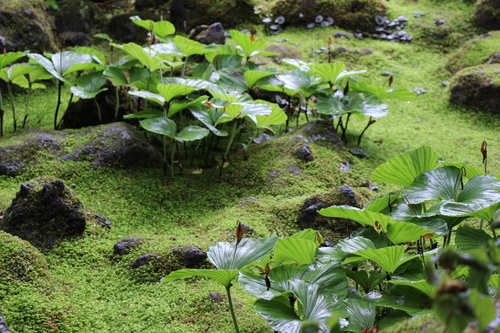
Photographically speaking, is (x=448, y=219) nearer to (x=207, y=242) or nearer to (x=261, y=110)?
(x=207, y=242)

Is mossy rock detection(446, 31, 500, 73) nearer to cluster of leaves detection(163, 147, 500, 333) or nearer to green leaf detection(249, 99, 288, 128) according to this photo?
green leaf detection(249, 99, 288, 128)

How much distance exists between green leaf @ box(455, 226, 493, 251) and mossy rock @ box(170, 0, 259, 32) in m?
5.60

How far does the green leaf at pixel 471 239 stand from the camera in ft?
5.37

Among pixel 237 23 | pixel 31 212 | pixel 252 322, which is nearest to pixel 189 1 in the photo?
pixel 237 23

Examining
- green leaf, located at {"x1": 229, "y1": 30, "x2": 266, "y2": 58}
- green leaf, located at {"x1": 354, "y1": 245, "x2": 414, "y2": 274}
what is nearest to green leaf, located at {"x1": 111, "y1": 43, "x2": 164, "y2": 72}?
green leaf, located at {"x1": 229, "y1": 30, "x2": 266, "y2": 58}

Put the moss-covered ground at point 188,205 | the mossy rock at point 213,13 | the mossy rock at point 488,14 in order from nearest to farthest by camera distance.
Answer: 1. the moss-covered ground at point 188,205
2. the mossy rock at point 488,14
3. the mossy rock at point 213,13

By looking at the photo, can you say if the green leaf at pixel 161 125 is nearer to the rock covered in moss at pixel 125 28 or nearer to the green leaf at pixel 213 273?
the green leaf at pixel 213 273

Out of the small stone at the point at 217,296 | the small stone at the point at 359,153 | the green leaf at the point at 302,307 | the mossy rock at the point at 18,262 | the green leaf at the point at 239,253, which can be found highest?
the green leaf at the point at 239,253

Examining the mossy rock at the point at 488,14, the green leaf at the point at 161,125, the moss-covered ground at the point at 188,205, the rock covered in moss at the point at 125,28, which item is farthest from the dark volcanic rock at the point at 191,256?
the mossy rock at the point at 488,14

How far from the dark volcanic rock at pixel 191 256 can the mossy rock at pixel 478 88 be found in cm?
374

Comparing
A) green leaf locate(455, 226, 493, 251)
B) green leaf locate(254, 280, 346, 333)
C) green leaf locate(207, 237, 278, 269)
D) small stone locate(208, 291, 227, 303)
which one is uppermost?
green leaf locate(455, 226, 493, 251)

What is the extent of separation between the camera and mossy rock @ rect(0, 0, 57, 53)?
499cm

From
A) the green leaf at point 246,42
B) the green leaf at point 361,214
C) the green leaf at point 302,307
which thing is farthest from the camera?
the green leaf at point 246,42

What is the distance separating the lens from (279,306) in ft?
4.89
